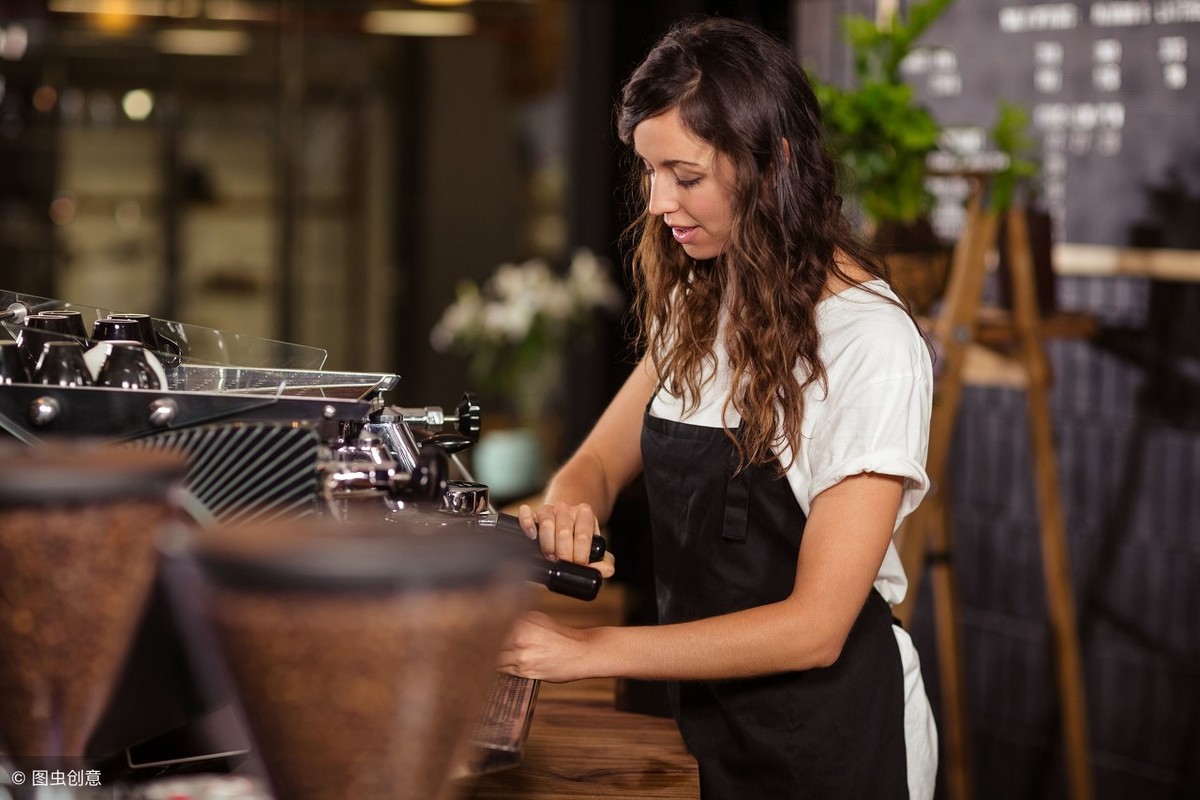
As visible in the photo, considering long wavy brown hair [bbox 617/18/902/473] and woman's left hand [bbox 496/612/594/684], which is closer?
woman's left hand [bbox 496/612/594/684]

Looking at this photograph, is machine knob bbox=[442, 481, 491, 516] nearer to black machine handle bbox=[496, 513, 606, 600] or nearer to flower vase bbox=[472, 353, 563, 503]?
black machine handle bbox=[496, 513, 606, 600]

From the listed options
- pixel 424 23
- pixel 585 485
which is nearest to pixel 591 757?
A: pixel 585 485

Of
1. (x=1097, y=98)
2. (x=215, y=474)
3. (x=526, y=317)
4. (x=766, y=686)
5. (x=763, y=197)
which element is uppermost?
(x=1097, y=98)

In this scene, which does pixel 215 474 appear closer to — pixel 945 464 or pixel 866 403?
pixel 866 403

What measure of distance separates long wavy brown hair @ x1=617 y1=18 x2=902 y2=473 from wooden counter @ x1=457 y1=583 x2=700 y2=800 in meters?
0.35

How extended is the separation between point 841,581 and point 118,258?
498 centimetres

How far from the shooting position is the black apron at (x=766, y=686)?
1526 millimetres

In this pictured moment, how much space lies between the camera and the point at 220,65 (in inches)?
222

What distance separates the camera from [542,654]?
122 cm

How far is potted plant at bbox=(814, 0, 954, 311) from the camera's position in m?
2.50

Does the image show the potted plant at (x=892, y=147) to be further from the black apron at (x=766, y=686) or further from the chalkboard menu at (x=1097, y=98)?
the black apron at (x=766, y=686)

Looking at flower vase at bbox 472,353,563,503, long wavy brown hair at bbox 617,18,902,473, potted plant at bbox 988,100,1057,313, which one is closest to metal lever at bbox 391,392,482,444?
long wavy brown hair at bbox 617,18,902,473

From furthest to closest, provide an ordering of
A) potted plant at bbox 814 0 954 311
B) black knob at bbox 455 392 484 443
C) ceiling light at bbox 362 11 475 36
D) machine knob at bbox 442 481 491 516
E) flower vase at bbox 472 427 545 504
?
ceiling light at bbox 362 11 475 36 → flower vase at bbox 472 427 545 504 → potted plant at bbox 814 0 954 311 → black knob at bbox 455 392 484 443 → machine knob at bbox 442 481 491 516

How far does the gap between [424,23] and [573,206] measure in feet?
5.88
